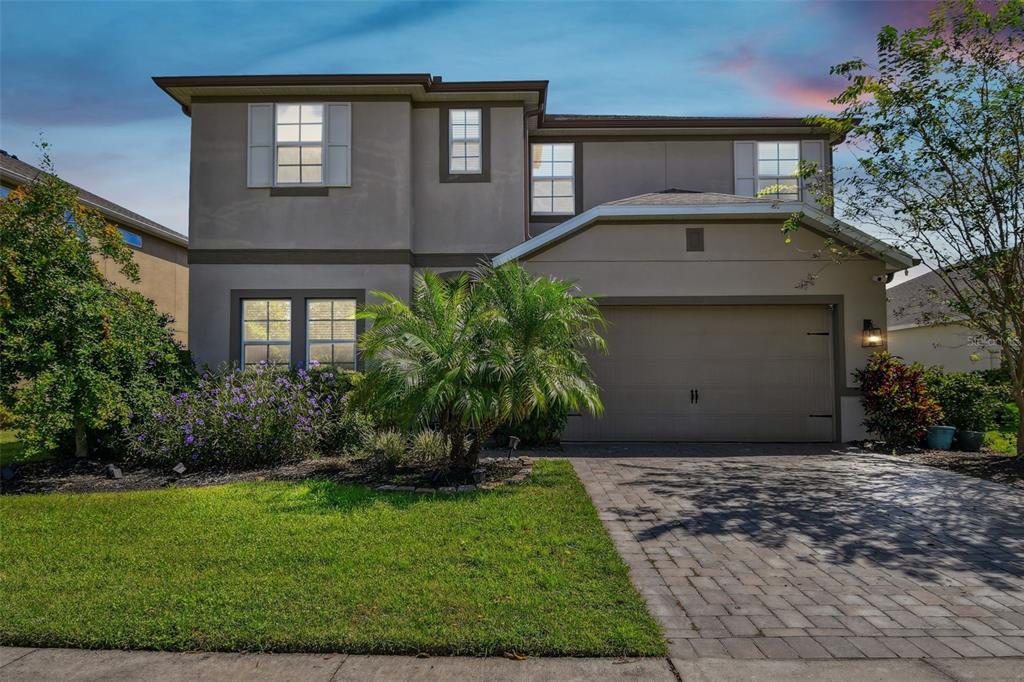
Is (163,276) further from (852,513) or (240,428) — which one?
(852,513)

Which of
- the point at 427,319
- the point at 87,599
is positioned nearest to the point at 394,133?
the point at 427,319

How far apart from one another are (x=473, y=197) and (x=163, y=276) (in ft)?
39.3

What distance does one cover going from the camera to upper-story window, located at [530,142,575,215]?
14.3 m

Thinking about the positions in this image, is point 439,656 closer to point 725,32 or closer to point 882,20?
point 725,32

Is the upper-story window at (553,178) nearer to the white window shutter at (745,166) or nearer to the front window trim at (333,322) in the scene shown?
the white window shutter at (745,166)

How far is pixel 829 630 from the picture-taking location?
13.0 ft

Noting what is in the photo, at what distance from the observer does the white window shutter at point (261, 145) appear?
500 inches

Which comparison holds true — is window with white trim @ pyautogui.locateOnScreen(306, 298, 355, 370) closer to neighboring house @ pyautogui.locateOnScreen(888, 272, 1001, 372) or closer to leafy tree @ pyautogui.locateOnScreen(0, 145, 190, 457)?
leafy tree @ pyautogui.locateOnScreen(0, 145, 190, 457)

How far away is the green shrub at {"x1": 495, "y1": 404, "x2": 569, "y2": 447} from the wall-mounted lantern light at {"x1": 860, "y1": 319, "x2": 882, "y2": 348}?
5.55 metres

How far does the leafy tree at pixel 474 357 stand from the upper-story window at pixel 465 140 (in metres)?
5.03

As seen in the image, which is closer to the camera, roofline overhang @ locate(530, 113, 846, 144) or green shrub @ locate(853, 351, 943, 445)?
green shrub @ locate(853, 351, 943, 445)

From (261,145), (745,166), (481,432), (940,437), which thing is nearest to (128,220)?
(261,145)

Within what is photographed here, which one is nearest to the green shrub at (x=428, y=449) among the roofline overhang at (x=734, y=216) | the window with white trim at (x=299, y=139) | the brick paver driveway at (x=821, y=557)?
the brick paver driveway at (x=821, y=557)

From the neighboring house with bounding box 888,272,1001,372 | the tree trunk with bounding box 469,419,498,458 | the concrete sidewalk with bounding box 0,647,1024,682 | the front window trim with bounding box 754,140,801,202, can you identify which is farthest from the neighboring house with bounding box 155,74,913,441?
the neighboring house with bounding box 888,272,1001,372
